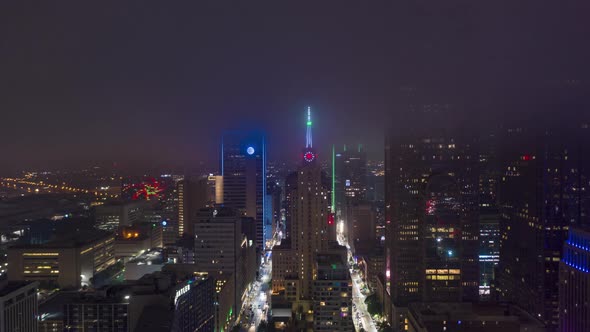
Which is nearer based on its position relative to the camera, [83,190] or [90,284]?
[90,284]

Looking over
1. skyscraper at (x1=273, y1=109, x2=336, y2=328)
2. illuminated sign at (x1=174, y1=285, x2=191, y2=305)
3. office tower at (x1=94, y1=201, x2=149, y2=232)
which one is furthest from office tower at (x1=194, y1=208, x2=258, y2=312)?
office tower at (x1=94, y1=201, x2=149, y2=232)

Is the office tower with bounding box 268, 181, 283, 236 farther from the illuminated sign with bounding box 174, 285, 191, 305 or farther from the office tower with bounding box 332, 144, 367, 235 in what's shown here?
the illuminated sign with bounding box 174, 285, 191, 305

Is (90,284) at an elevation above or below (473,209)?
below

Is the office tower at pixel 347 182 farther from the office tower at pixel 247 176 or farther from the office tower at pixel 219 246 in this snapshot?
the office tower at pixel 219 246

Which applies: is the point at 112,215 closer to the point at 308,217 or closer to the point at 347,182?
the point at 308,217

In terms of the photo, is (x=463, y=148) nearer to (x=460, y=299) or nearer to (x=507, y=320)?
(x=460, y=299)

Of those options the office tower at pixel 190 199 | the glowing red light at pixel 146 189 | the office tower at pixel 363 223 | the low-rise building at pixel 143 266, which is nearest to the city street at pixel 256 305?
the low-rise building at pixel 143 266

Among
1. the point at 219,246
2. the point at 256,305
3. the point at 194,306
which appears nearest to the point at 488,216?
the point at 256,305

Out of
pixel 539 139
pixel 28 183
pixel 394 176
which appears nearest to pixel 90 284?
pixel 28 183
